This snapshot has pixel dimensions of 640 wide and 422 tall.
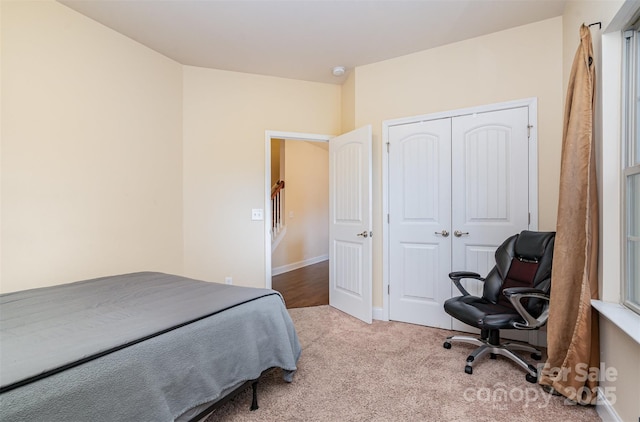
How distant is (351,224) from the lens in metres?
3.33

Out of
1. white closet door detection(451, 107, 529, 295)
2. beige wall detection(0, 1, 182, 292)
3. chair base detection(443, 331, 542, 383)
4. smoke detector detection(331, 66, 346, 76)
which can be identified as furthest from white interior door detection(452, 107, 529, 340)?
beige wall detection(0, 1, 182, 292)

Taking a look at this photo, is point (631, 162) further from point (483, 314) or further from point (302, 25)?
point (302, 25)

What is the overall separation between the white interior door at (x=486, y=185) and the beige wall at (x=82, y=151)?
9.40ft

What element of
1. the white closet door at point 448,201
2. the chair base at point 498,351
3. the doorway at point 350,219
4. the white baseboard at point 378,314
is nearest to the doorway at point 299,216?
the doorway at point 350,219

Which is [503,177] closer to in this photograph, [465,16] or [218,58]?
[465,16]

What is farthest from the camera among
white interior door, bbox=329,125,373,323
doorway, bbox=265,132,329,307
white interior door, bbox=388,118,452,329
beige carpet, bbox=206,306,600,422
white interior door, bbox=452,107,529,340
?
doorway, bbox=265,132,329,307

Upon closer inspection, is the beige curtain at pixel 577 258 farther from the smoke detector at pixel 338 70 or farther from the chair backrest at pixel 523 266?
the smoke detector at pixel 338 70

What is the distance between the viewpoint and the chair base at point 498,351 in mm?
2012

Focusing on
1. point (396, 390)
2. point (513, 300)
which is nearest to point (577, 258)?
point (513, 300)

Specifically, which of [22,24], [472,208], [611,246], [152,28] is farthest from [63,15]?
[611,246]

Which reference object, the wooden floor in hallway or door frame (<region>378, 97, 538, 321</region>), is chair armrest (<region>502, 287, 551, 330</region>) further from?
the wooden floor in hallway

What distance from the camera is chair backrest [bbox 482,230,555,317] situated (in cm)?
212

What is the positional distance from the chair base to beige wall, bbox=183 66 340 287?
2194 mm

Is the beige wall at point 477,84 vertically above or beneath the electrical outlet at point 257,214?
above
